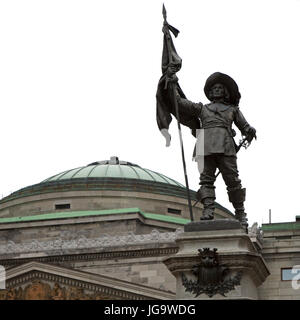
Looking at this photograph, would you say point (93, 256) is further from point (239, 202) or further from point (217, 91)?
point (239, 202)

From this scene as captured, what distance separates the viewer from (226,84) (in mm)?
14992

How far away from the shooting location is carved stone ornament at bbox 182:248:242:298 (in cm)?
1333

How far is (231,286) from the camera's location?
13.3 meters

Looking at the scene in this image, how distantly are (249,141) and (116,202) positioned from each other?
64.6 m

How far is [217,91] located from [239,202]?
1.89m

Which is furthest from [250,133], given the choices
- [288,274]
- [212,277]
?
[288,274]

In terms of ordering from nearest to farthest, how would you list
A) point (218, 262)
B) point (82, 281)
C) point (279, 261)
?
point (218, 262) → point (279, 261) → point (82, 281)

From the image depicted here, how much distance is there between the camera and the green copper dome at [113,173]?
83.8m

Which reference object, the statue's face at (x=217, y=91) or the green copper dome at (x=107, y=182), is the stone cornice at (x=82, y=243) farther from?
the statue's face at (x=217, y=91)

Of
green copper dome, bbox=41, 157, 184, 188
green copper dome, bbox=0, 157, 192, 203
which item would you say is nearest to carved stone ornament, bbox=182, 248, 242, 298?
green copper dome, bbox=0, 157, 192, 203

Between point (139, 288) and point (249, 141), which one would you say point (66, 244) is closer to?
point (139, 288)

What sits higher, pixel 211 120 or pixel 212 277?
pixel 211 120

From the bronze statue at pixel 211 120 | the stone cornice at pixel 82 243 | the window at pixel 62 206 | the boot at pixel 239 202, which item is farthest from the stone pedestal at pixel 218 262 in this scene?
the window at pixel 62 206
